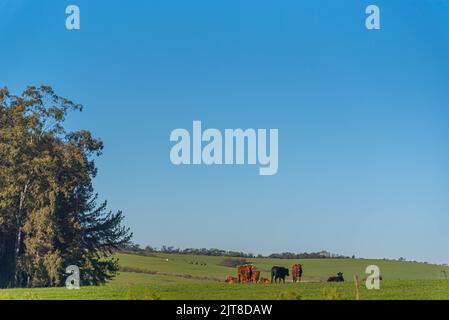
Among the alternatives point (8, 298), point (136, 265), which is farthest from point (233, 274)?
point (8, 298)

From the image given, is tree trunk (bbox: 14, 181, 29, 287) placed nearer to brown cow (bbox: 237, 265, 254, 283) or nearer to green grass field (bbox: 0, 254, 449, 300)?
green grass field (bbox: 0, 254, 449, 300)

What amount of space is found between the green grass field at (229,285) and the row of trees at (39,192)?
4906mm

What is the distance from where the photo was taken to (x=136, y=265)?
49.5 m

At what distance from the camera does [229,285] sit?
34.9m

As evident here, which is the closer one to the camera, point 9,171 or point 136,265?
point 9,171

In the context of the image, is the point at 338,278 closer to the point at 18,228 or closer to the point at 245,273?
the point at 245,273

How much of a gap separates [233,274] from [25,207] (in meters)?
13.0

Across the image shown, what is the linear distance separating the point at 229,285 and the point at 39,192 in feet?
50.1

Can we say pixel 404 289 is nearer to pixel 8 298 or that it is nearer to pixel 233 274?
pixel 233 274

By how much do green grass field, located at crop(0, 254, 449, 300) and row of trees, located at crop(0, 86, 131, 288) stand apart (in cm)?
491

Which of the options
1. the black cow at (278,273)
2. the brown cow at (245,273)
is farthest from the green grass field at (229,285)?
the brown cow at (245,273)

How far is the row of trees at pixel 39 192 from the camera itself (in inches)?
1745

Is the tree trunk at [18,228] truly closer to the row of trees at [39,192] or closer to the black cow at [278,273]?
the row of trees at [39,192]
